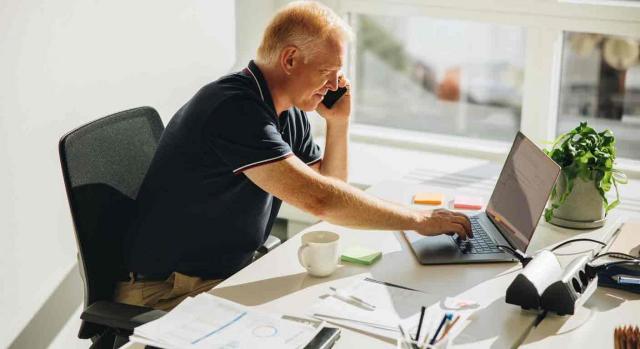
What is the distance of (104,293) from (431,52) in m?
1.94

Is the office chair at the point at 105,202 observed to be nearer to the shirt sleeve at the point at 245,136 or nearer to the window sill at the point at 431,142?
the shirt sleeve at the point at 245,136

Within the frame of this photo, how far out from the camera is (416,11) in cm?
335

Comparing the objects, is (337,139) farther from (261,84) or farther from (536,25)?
(536,25)

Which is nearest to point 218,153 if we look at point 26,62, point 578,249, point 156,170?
point 156,170

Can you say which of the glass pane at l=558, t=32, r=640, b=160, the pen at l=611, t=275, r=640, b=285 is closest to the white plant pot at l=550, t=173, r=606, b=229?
the pen at l=611, t=275, r=640, b=285

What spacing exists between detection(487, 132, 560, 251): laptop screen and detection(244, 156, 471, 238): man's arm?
0.43 ft

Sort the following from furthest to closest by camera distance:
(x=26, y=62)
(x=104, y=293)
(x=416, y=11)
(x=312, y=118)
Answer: (x=312, y=118), (x=416, y=11), (x=26, y=62), (x=104, y=293)

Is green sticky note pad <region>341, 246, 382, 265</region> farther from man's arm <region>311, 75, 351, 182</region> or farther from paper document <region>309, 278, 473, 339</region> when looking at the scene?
man's arm <region>311, 75, 351, 182</region>

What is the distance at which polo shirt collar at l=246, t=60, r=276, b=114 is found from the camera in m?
2.17

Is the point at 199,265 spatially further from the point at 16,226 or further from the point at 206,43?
the point at 206,43

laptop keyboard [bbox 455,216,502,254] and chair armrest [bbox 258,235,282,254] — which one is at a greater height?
laptop keyboard [bbox 455,216,502,254]

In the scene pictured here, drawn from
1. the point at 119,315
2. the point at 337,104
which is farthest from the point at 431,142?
the point at 119,315

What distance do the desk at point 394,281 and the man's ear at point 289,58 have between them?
45cm

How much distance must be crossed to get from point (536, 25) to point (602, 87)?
0.38 m
